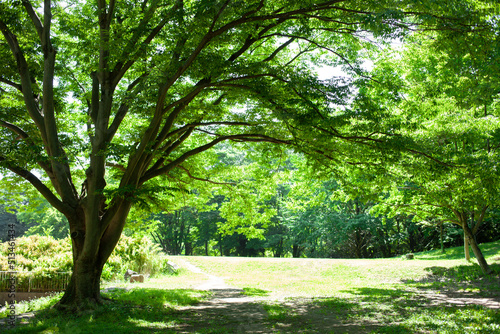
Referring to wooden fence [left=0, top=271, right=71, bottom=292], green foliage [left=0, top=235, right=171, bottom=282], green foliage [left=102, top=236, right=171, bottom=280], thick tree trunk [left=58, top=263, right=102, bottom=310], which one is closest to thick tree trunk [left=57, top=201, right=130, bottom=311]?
thick tree trunk [left=58, top=263, right=102, bottom=310]

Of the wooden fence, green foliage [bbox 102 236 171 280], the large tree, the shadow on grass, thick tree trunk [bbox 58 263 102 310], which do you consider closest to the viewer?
the shadow on grass

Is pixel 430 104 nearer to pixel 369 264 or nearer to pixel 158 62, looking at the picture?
pixel 158 62

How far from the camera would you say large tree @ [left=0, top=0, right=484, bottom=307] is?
7352mm

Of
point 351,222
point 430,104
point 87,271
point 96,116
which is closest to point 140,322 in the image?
point 87,271

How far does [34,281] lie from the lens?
1232 centimetres

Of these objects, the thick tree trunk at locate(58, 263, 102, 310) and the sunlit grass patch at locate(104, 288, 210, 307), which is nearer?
the thick tree trunk at locate(58, 263, 102, 310)

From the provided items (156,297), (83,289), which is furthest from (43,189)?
(156,297)

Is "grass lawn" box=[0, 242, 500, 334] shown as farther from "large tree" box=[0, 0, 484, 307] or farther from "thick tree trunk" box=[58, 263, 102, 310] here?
"large tree" box=[0, 0, 484, 307]

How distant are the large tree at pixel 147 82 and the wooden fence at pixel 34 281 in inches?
177

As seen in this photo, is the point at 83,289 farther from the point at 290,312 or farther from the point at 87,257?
the point at 290,312

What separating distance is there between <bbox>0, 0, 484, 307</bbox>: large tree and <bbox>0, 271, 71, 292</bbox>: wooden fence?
449 centimetres

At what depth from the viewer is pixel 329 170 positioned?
415 inches

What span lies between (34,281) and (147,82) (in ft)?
29.0

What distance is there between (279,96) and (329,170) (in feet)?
11.9
